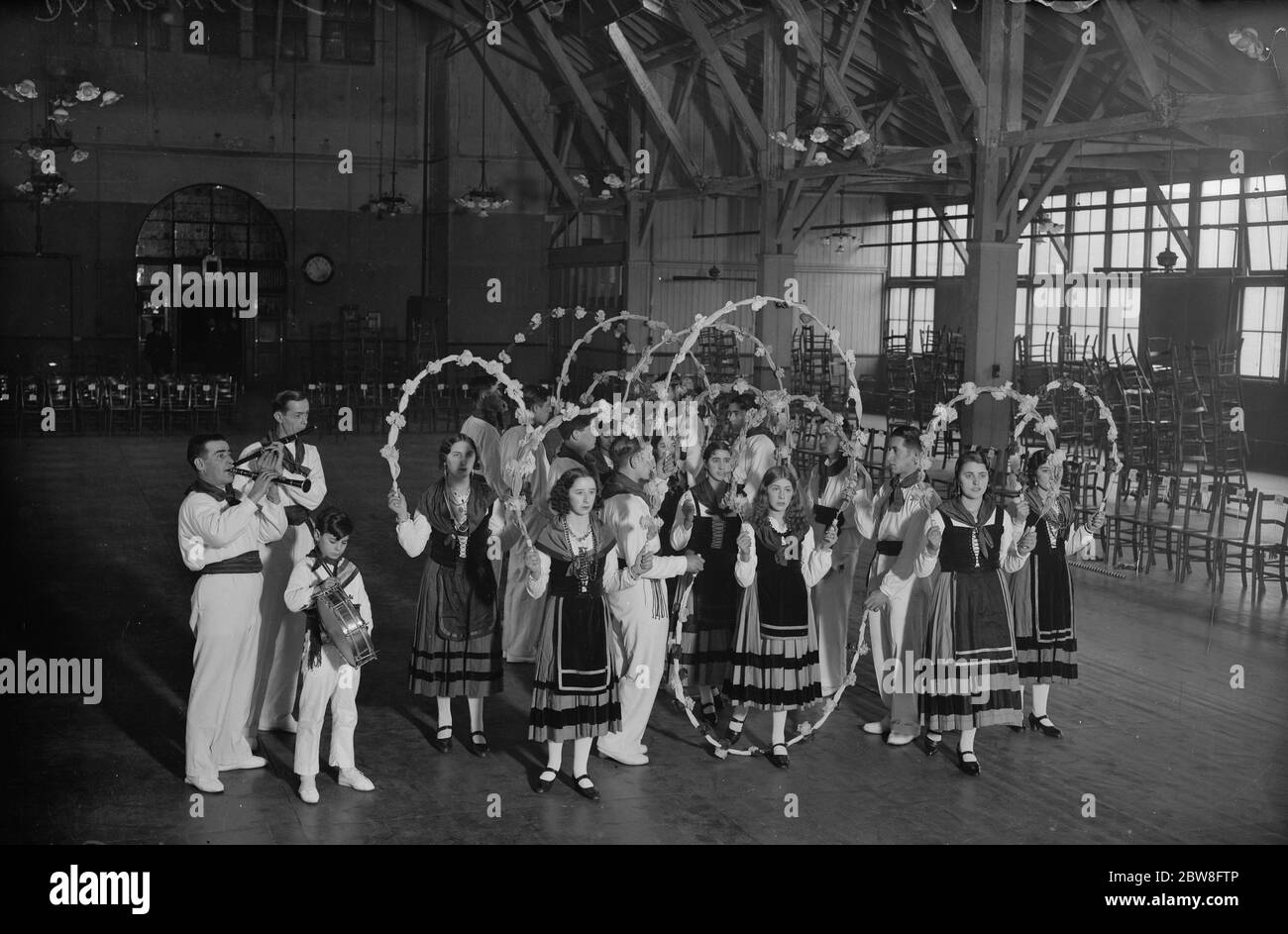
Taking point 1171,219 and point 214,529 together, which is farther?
point 1171,219

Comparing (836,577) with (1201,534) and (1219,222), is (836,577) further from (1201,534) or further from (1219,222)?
(1219,222)

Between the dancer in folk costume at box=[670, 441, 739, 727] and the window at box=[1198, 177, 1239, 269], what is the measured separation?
1258 cm

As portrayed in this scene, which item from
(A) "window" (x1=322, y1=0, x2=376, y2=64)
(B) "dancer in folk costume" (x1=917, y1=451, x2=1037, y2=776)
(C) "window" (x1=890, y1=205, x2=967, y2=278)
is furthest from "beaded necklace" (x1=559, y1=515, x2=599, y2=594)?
(A) "window" (x1=322, y1=0, x2=376, y2=64)

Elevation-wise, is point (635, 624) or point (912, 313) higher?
A: point (912, 313)

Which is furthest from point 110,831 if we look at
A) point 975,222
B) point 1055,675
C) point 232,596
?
point 975,222

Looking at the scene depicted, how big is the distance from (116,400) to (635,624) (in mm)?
15180

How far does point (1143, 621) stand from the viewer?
8883mm

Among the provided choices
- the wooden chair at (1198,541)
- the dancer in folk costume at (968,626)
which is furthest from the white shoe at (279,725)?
the wooden chair at (1198,541)

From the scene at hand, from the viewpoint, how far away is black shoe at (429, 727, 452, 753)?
6.09 meters

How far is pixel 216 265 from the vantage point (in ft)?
77.7

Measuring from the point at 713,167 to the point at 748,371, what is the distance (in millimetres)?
3359

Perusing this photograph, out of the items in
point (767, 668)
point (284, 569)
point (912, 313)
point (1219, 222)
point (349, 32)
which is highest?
point (349, 32)

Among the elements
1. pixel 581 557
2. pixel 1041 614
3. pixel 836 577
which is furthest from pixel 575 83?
pixel 581 557

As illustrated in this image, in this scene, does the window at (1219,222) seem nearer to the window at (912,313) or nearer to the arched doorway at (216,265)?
the window at (912,313)
